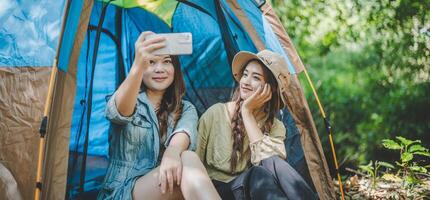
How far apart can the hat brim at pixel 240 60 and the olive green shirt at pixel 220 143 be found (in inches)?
8.1

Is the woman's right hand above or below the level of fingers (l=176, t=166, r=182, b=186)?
above

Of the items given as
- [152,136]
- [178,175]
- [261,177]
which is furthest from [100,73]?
[261,177]

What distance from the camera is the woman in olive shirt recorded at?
233cm

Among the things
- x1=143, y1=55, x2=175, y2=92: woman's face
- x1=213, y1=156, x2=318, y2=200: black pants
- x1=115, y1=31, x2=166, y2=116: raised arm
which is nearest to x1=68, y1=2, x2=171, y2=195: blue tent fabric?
x1=143, y1=55, x2=175, y2=92: woman's face

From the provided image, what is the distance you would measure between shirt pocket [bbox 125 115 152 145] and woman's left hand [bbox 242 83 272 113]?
0.48 m

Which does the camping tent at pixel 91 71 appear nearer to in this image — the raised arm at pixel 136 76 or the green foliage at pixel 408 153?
the raised arm at pixel 136 76

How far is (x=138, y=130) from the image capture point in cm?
234

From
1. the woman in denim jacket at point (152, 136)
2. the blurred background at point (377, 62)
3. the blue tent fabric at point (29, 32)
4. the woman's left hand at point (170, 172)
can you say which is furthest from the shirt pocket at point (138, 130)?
the blurred background at point (377, 62)

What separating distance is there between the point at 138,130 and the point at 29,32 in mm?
655

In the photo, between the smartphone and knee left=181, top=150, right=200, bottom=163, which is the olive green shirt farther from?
the smartphone

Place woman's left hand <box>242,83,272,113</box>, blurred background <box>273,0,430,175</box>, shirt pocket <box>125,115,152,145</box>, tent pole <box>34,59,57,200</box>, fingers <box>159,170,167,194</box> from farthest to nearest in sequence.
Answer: blurred background <box>273,0,430,175</box> → woman's left hand <box>242,83,272,113</box> → shirt pocket <box>125,115,152,145</box> → fingers <box>159,170,167,194</box> → tent pole <box>34,59,57,200</box>

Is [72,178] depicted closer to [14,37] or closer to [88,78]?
[88,78]

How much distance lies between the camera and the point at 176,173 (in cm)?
209

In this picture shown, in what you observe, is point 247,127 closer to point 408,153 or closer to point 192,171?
point 192,171
